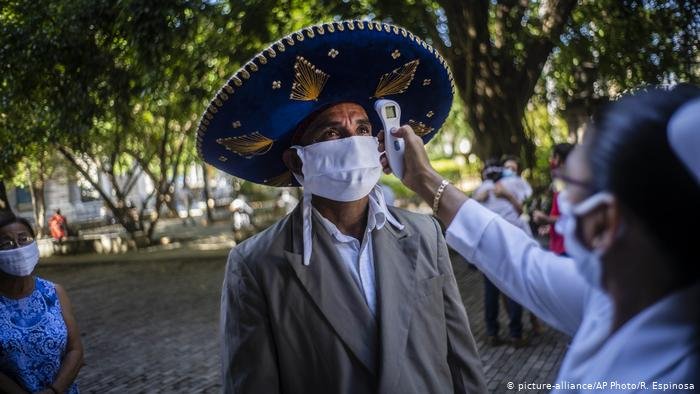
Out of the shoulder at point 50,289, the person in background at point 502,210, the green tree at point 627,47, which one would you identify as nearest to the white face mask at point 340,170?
the shoulder at point 50,289

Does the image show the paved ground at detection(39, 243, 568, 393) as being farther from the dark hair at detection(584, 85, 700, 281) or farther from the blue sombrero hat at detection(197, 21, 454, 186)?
the dark hair at detection(584, 85, 700, 281)

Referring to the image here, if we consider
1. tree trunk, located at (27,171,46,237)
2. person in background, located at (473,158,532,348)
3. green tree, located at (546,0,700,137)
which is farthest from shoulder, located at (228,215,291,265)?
tree trunk, located at (27,171,46,237)

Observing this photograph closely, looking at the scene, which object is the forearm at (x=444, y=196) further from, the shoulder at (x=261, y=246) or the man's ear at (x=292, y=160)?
the man's ear at (x=292, y=160)

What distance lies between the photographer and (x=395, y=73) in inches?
88.4

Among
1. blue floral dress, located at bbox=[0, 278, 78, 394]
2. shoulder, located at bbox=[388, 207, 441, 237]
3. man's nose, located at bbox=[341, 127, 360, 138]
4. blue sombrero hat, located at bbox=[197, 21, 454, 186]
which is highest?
blue sombrero hat, located at bbox=[197, 21, 454, 186]

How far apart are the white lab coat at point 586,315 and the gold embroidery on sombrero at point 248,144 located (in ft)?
3.53

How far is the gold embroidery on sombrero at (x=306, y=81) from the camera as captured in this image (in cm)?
204

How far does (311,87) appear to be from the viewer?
2143mm

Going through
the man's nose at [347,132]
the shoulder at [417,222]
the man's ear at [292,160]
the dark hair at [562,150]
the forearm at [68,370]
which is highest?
the man's nose at [347,132]

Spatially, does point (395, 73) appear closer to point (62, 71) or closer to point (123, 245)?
point (62, 71)

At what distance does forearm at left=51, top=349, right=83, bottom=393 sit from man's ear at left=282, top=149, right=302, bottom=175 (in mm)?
1724

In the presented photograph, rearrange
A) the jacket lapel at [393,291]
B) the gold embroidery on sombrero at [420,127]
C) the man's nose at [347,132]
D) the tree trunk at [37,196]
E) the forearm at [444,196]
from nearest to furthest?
the forearm at [444,196] < the jacket lapel at [393,291] < the man's nose at [347,132] < the gold embroidery on sombrero at [420,127] < the tree trunk at [37,196]

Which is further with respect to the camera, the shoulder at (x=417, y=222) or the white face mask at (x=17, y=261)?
the white face mask at (x=17, y=261)

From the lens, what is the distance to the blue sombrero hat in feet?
6.50
